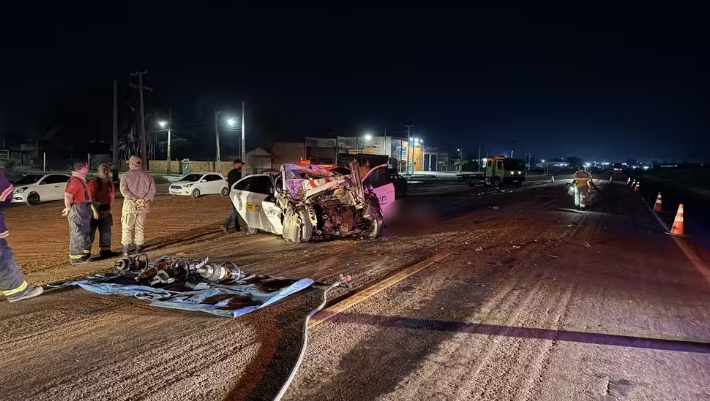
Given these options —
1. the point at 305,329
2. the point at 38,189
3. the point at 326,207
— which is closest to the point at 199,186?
the point at 38,189

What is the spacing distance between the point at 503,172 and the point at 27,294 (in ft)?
119

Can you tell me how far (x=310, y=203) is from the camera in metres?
10.2

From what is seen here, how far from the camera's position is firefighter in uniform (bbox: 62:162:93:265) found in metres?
7.70

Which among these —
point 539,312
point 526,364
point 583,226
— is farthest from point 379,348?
point 583,226

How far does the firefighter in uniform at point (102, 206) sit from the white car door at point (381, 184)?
535 cm

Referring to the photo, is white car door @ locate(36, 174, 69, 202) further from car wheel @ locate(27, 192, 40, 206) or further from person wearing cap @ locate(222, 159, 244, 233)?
person wearing cap @ locate(222, 159, 244, 233)

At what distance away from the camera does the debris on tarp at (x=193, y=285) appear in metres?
5.60

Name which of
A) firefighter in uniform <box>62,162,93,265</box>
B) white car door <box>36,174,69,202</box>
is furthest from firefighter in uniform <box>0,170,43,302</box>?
white car door <box>36,174,69,202</box>

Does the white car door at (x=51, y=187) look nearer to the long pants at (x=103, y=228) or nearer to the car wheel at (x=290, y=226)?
the long pants at (x=103, y=228)

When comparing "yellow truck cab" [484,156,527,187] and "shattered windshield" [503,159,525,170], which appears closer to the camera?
"yellow truck cab" [484,156,527,187]

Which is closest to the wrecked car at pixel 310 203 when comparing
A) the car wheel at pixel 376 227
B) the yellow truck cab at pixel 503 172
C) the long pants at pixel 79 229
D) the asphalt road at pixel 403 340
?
the car wheel at pixel 376 227

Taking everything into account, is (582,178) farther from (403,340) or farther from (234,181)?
(403,340)

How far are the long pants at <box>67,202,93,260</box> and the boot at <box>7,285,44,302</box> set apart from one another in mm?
2003

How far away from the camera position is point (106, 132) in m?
65.3
